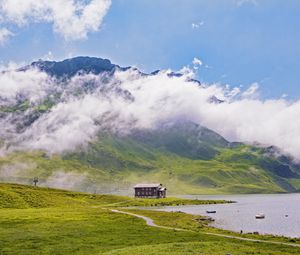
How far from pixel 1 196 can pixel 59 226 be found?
73.9 metres

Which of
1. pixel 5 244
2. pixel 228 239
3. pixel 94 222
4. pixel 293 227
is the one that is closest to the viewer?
pixel 5 244

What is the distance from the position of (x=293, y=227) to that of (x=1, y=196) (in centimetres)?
10233

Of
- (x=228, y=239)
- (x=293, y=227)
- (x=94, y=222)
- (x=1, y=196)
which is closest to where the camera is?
(x=228, y=239)

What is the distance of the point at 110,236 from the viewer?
7106 centimetres

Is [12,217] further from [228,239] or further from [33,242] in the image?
[228,239]

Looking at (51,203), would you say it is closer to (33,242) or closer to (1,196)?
(1,196)

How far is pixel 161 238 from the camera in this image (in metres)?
69.5

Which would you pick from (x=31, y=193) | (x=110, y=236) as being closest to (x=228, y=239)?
(x=110, y=236)

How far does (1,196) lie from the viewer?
147875mm

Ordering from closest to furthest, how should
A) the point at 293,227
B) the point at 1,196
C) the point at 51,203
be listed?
1. the point at 293,227
2. the point at 1,196
3. the point at 51,203

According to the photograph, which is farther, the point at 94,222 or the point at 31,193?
the point at 31,193

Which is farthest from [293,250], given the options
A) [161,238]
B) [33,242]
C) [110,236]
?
[33,242]

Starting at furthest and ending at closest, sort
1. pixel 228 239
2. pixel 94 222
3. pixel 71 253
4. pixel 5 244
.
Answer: pixel 94 222, pixel 228 239, pixel 5 244, pixel 71 253

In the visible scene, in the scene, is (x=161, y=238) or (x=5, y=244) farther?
(x=161, y=238)
